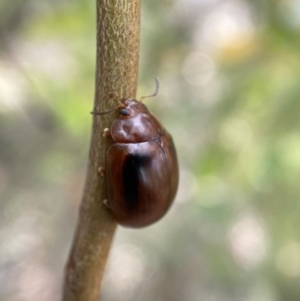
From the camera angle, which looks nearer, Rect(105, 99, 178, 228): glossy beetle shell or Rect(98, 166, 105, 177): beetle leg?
Rect(98, 166, 105, 177): beetle leg

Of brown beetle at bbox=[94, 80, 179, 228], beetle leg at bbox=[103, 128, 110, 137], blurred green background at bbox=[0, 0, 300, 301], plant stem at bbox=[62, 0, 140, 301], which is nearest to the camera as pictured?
plant stem at bbox=[62, 0, 140, 301]

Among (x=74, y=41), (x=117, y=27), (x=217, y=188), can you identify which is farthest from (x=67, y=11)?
(x=117, y=27)

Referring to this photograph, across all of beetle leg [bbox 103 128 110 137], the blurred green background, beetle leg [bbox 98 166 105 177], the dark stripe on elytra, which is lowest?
the blurred green background

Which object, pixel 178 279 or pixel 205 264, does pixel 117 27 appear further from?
pixel 178 279

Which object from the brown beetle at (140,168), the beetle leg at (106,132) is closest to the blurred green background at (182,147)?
the brown beetle at (140,168)

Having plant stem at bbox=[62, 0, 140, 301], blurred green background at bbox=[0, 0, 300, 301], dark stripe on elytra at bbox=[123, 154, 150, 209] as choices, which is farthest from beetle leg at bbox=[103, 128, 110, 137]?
blurred green background at bbox=[0, 0, 300, 301]

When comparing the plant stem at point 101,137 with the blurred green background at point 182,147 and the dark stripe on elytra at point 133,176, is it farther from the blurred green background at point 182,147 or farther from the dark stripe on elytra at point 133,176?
the blurred green background at point 182,147

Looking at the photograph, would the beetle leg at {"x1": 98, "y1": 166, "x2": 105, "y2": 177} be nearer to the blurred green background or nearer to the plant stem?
the plant stem

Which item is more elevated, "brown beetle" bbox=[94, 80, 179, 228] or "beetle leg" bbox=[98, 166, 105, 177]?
"beetle leg" bbox=[98, 166, 105, 177]
